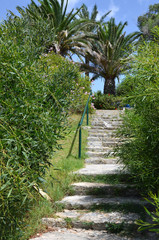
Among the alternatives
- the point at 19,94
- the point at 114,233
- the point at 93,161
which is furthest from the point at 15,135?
the point at 93,161

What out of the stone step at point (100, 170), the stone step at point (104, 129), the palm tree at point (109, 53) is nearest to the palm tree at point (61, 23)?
the palm tree at point (109, 53)

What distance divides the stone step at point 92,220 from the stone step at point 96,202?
0.22m

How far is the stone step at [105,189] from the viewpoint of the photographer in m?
4.11

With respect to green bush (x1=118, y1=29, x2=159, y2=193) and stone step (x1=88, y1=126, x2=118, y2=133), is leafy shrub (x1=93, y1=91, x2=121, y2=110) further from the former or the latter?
green bush (x1=118, y1=29, x2=159, y2=193)

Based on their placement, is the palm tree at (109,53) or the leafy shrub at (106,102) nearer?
the leafy shrub at (106,102)

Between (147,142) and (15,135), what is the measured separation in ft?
4.26

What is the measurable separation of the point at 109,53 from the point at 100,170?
12.5 meters

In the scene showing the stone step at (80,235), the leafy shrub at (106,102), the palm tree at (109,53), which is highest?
the palm tree at (109,53)

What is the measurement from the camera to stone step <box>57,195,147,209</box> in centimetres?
369

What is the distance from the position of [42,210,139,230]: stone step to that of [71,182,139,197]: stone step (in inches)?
25.9

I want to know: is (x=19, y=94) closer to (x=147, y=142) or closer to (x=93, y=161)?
(x=147, y=142)

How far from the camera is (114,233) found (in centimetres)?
318

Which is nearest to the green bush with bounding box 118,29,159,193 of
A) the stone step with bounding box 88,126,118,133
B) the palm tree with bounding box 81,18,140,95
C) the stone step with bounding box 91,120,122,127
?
the stone step with bounding box 88,126,118,133

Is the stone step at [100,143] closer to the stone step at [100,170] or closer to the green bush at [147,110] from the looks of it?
the stone step at [100,170]
